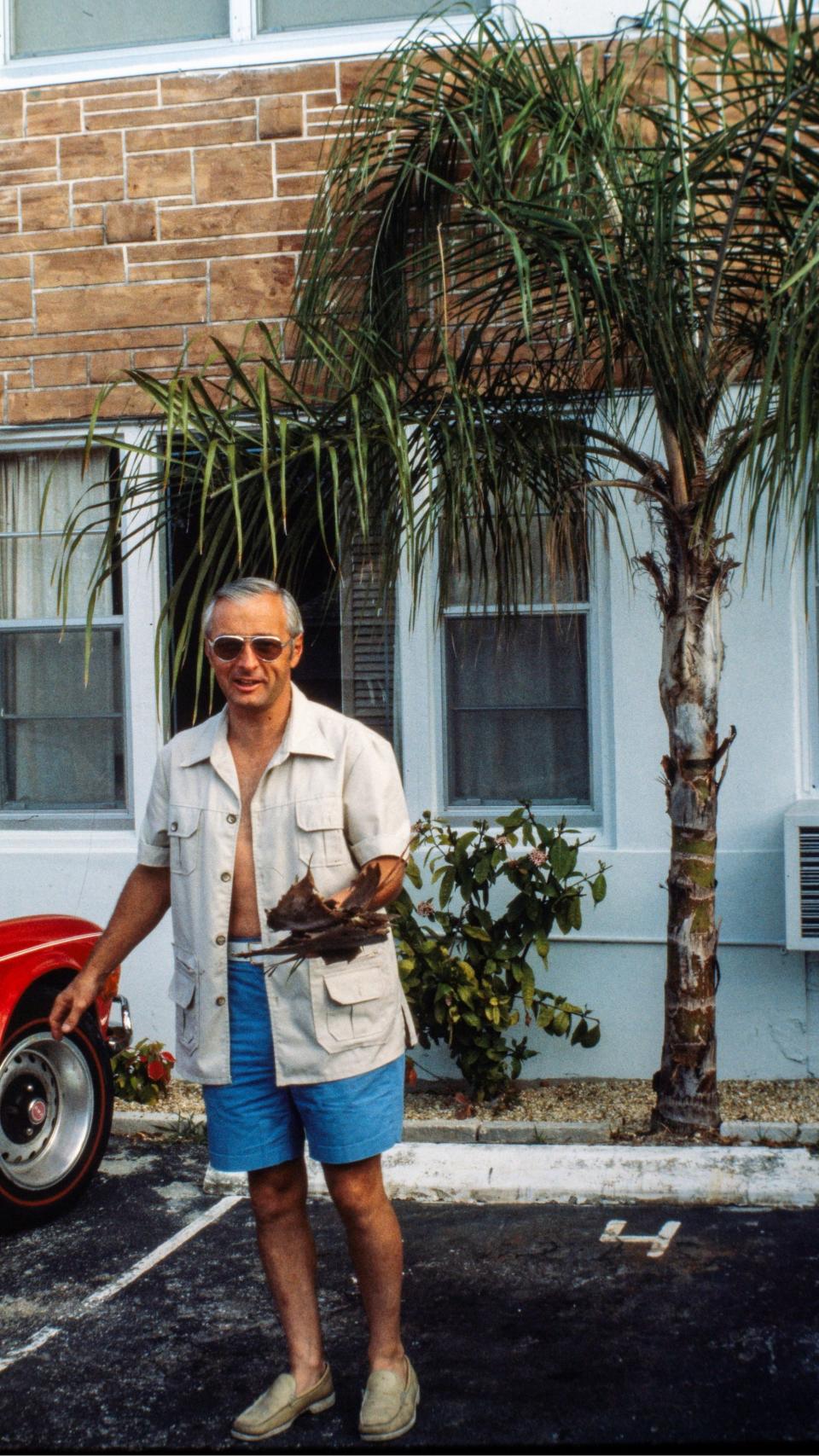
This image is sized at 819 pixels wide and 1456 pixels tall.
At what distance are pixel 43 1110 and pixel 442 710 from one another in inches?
100

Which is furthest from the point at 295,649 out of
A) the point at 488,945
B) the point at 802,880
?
the point at 802,880

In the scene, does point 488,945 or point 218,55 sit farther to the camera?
point 218,55

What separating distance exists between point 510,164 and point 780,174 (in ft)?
3.88

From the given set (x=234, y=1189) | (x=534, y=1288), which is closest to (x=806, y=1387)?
(x=534, y=1288)

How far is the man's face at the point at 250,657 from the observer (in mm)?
3240

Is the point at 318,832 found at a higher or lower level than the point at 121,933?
higher

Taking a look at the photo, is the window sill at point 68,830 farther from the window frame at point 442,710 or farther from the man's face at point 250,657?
the man's face at point 250,657

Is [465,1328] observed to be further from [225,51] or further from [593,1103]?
[225,51]

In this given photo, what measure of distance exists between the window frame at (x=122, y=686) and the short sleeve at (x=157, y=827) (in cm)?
353

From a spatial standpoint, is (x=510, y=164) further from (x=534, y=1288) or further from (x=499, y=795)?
(x=534, y=1288)

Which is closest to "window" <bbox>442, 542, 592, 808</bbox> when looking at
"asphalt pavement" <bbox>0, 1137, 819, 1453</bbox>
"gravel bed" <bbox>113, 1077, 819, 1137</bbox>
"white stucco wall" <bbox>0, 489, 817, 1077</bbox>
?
"white stucco wall" <bbox>0, 489, 817, 1077</bbox>

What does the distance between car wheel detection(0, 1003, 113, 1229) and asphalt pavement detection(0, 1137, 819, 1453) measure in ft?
0.40

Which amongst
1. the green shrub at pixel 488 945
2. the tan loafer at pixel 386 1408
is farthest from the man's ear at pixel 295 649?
the green shrub at pixel 488 945

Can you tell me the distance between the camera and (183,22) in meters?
6.94
